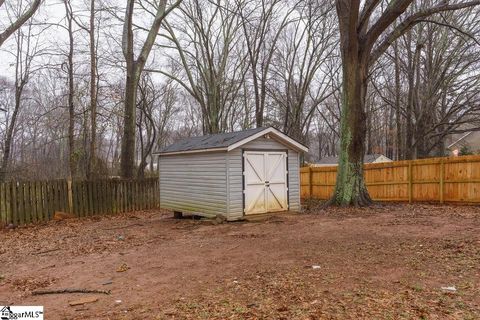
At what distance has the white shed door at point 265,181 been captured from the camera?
1083cm

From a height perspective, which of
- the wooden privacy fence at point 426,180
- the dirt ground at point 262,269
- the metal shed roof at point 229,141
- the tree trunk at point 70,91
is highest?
the tree trunk at point 70,91

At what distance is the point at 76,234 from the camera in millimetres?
9633

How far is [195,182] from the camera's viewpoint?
11711 mm

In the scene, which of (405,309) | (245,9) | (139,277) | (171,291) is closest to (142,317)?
(171,291)

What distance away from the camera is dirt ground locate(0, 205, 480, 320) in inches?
151

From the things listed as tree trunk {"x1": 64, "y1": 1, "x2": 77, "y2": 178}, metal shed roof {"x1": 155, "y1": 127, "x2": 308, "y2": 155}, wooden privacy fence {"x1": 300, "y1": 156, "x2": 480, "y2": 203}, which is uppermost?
tree trunk {"x1": 64, "y1": 1, "x2": 77, "y2": 178}

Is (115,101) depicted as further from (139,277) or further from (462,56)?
(462,56)

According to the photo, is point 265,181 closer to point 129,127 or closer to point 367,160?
point 129,127

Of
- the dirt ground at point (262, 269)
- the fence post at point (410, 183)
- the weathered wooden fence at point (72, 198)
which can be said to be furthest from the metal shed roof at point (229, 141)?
the fence post at point (410, 183)

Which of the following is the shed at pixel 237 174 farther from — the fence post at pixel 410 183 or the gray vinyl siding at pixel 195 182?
the fence post at pixel 410 183

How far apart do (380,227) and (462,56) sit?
16.7 m

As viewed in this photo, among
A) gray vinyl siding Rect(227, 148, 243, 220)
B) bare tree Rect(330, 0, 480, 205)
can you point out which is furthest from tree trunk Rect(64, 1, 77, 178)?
bare tree Rect(330, 0, 480, 205)

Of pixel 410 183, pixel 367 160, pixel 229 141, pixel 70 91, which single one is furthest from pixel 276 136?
pixel 367 160

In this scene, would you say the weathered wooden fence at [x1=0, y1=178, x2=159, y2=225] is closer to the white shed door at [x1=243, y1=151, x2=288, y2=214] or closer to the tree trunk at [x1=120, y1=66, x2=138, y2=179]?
the tree trunk at [x1=120, y1=66, x2=138, y2=179]
